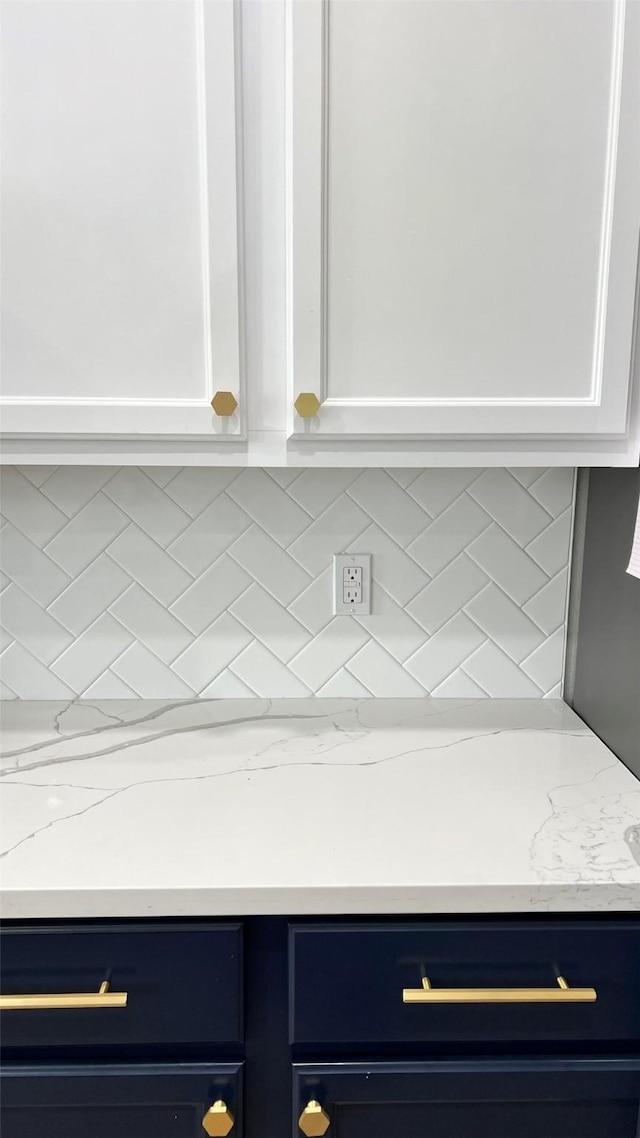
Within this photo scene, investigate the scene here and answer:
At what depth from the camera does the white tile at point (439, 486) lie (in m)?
1.45

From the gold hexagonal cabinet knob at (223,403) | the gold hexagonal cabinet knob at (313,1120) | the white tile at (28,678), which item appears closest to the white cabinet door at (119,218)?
the gold hexagonal cabinet knob at (223,403)

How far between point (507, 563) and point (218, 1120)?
3.19ft

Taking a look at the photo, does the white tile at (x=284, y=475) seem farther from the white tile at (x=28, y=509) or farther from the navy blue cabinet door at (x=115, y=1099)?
the navy blue cabinet door at (x=115, y=1099)

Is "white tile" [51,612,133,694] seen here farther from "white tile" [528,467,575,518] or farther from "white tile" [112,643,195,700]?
"white tile" [528,467,575,518]

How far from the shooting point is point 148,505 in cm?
145

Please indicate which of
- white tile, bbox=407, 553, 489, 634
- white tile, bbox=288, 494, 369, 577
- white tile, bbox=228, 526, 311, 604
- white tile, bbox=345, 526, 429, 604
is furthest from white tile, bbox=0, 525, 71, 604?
white tile, bbox=407, 553, 489, 634

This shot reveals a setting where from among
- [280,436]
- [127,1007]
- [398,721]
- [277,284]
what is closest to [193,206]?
[277,284]

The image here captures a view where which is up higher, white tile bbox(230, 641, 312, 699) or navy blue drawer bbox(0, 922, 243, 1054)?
white tile bbox(230, 641, 312, 699)

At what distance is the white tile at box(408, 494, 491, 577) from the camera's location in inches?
57.5

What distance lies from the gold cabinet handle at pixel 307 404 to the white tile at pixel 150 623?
1.79 feet

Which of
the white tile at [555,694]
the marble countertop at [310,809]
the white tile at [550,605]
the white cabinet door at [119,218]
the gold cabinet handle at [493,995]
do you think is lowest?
the gold cabinet handle at [493,995]

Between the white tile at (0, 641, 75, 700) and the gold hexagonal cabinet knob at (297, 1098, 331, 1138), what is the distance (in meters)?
0.82

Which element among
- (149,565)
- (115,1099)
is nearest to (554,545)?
(149,565)

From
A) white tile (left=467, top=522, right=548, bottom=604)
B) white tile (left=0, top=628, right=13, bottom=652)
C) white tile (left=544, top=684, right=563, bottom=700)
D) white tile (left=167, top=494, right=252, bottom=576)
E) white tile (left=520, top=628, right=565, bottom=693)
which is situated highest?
white tile (left=167, top=494, right=252, bottom=576)
